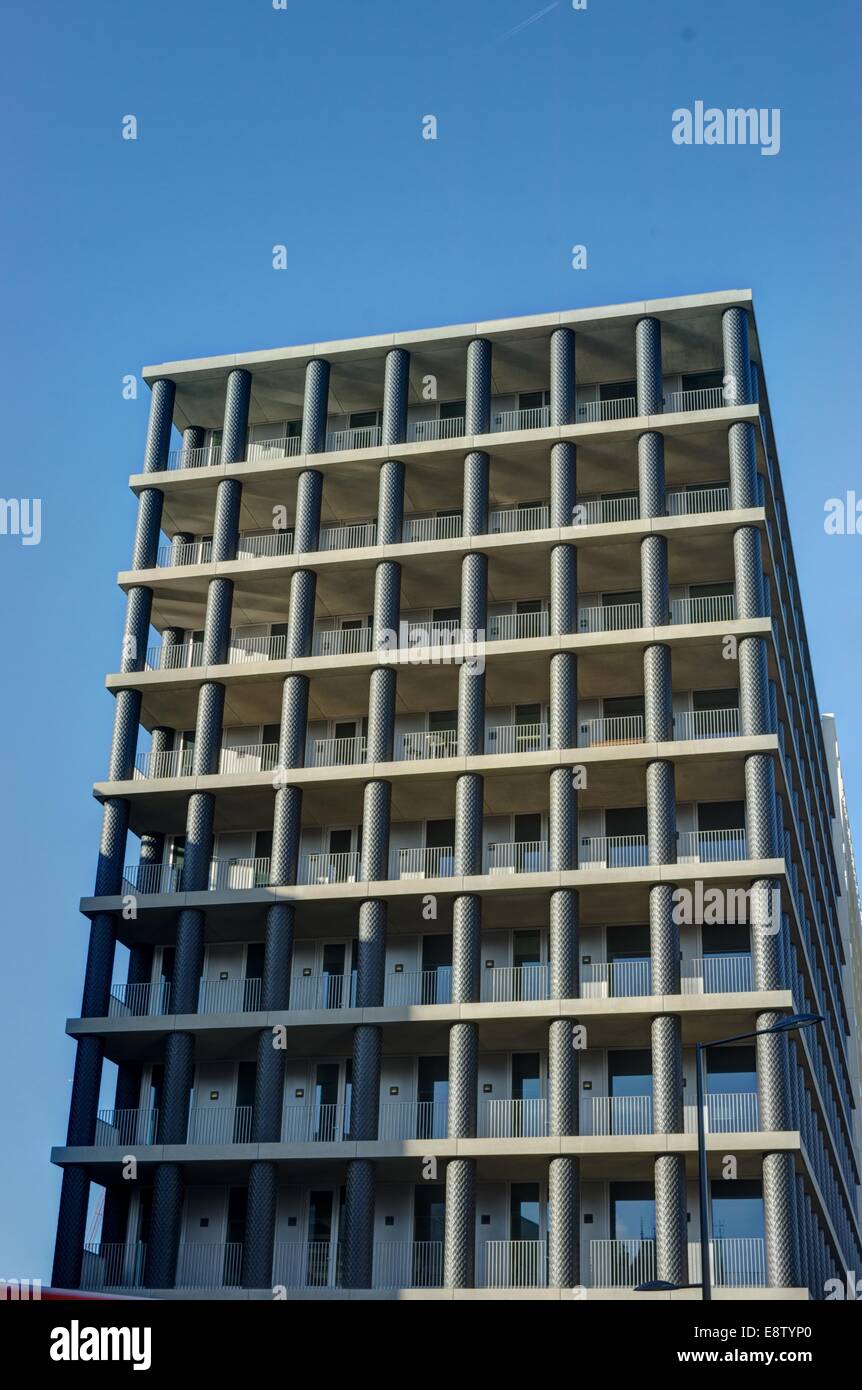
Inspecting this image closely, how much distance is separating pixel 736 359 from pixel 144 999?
25829 mm

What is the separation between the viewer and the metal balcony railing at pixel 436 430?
53500 millimetres

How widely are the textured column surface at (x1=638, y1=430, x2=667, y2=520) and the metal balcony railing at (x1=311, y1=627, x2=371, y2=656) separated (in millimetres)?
9209

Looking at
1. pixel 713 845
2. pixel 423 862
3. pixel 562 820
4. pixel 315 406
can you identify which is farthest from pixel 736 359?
pixel 423 862

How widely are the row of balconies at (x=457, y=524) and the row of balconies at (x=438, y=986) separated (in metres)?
12.9

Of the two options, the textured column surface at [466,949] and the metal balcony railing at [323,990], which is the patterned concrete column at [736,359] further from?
the metal balcony railing at [323,990]

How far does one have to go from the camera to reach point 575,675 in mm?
47688

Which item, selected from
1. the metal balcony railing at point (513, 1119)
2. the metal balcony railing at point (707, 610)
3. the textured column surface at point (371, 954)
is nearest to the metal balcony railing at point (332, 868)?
the textured column surface at point (371, 954)

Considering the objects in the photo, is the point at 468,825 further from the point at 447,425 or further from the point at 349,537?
the point at 447,425

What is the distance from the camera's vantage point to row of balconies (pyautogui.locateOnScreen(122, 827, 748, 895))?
46.7m

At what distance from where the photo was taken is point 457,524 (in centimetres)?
5319

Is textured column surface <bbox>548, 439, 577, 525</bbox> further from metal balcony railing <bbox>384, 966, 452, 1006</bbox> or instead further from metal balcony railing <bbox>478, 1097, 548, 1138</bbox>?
metal balcony railing <bbox>478, 1097, 548, 1138</bbox>

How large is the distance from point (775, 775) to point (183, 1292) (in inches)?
840
